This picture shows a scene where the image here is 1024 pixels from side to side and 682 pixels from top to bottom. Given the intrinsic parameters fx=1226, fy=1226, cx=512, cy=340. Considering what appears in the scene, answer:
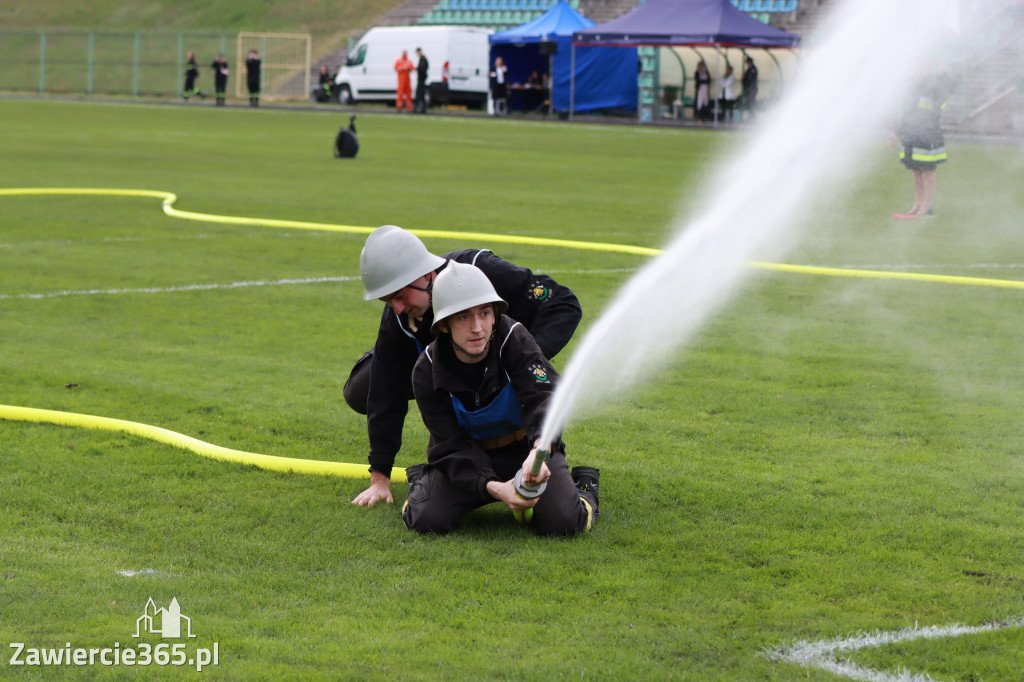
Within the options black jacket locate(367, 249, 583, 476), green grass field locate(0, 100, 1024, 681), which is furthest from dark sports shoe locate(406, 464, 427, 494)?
green grass field locate(0, 100, 1024, 681)

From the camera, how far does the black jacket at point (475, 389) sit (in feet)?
16.5

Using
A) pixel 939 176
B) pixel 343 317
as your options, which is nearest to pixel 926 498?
pixel 343 317

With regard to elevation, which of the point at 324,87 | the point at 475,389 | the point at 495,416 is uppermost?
the point at 324,87

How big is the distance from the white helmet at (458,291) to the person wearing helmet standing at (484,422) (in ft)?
0.04

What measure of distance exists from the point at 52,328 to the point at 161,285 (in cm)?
185

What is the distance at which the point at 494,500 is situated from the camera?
5.20 metres

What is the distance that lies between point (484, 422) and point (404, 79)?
43.5 m

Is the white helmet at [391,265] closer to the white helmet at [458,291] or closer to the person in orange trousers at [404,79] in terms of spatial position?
the white helmet at [458,291]

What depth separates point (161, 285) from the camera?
1101cm

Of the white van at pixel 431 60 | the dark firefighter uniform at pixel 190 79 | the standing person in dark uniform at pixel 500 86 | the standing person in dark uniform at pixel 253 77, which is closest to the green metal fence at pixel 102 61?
the dark firefighter uniform at pixel 190 79

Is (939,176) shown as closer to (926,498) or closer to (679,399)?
(679,399)

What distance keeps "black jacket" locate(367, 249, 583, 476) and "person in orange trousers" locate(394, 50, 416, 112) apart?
1662 inches

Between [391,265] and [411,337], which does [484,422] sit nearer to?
[411,337]

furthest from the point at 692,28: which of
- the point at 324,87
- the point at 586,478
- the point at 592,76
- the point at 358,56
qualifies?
the point at 586,478
